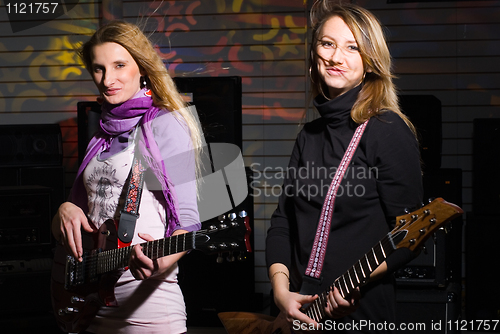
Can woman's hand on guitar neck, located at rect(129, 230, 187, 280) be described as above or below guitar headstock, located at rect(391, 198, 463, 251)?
below

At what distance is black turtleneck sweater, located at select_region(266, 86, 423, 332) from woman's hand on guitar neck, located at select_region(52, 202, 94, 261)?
754 millimetres

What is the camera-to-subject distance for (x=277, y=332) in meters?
1.51

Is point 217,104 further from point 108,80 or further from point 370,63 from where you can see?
point 370,63

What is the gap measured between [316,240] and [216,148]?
2.26m

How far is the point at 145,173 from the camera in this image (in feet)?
5.54

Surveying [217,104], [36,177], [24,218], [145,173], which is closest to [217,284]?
[217,104]

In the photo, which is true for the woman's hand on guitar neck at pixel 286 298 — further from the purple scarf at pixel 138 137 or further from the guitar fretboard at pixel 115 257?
the purple scarf at pixel 138 137

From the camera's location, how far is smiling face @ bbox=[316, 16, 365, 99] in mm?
1394

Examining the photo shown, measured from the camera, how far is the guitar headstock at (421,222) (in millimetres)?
1166

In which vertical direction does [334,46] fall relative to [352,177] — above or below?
above

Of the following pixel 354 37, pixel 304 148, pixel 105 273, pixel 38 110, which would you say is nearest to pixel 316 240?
pixel 304 148

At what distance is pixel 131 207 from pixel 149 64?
53 cm

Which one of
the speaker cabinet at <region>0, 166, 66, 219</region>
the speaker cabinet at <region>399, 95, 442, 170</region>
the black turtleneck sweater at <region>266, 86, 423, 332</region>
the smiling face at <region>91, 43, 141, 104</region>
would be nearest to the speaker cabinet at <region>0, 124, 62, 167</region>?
the speaker cabinet at <region>0, 166, 66, 219</region>

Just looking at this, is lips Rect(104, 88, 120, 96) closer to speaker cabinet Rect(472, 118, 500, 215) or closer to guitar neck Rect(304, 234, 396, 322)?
guitar neck Rect(304, 234, 396, 322)
